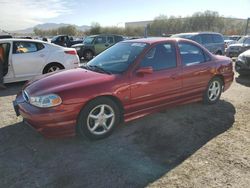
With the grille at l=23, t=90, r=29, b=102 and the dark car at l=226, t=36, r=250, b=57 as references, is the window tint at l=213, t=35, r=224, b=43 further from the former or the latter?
the grille at l=23, t=90, r=29, b=102

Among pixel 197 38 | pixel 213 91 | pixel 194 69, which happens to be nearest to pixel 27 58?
pixel 194 69

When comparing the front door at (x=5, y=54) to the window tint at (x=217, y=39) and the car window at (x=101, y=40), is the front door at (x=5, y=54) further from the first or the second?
the window tint at (x=217, y=39)

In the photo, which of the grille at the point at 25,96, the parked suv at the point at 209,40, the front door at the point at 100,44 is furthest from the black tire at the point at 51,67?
the front door at the point at 100,44

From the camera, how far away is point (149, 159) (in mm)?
3441

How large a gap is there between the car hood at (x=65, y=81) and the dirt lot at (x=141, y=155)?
32.3 inches

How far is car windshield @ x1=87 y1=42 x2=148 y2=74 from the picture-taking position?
14.1ft

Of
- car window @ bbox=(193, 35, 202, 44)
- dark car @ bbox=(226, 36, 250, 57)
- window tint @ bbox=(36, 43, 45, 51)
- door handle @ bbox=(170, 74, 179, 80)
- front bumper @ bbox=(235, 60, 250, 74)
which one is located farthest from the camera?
dark car @ bbox=(226, 36, 250, 57)

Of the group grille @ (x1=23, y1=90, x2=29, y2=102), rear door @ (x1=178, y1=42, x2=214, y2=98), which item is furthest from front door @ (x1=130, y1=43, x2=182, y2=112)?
grille @ (x1=23, y1=90, x2=29, y2=102)

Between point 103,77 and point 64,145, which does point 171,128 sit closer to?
point 103,77

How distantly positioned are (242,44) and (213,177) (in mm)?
14571

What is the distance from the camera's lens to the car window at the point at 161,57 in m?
4.42

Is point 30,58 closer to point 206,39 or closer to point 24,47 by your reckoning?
point 24,47

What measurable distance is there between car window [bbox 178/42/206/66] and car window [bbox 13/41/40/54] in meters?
4.85

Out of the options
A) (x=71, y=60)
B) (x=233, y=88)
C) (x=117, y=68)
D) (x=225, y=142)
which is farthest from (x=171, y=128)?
(x=71, y=60)
